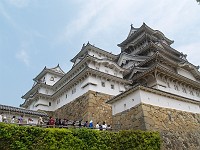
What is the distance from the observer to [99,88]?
75.7ft

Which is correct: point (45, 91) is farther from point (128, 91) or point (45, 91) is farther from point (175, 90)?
point (175, 90)

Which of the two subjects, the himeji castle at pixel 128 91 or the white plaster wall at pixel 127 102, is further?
the himeji castle at pixel 128 91

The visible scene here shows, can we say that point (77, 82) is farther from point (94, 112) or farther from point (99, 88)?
point (94, 112)

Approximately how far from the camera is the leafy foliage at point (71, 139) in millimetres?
9883

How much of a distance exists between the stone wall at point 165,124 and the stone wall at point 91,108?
440 cm

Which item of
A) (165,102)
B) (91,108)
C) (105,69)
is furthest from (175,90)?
(91,108)

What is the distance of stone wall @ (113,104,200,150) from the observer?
14992 mm

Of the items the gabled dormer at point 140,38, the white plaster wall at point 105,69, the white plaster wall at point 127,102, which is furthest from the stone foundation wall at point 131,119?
the gabled dormer at point 140,38

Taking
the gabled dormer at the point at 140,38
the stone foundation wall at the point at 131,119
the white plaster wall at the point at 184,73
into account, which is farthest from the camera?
the gabled dormer at the point at 140,38

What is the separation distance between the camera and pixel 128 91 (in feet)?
54.0

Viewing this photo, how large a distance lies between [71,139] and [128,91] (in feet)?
22.8

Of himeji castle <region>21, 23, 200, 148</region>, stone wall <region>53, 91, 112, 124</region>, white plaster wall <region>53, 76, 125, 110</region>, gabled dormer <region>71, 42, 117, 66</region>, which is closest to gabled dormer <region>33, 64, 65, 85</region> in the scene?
himeji castle <region>21, 23, 200, 148</region>

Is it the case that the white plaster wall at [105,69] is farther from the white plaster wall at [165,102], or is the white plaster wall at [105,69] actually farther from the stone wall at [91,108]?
the white plaster wall at [165,102]

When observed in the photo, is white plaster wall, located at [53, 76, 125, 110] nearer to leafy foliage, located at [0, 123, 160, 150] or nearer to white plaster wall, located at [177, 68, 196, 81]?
white plaster wall, located at [177, 68, 196, 81]
